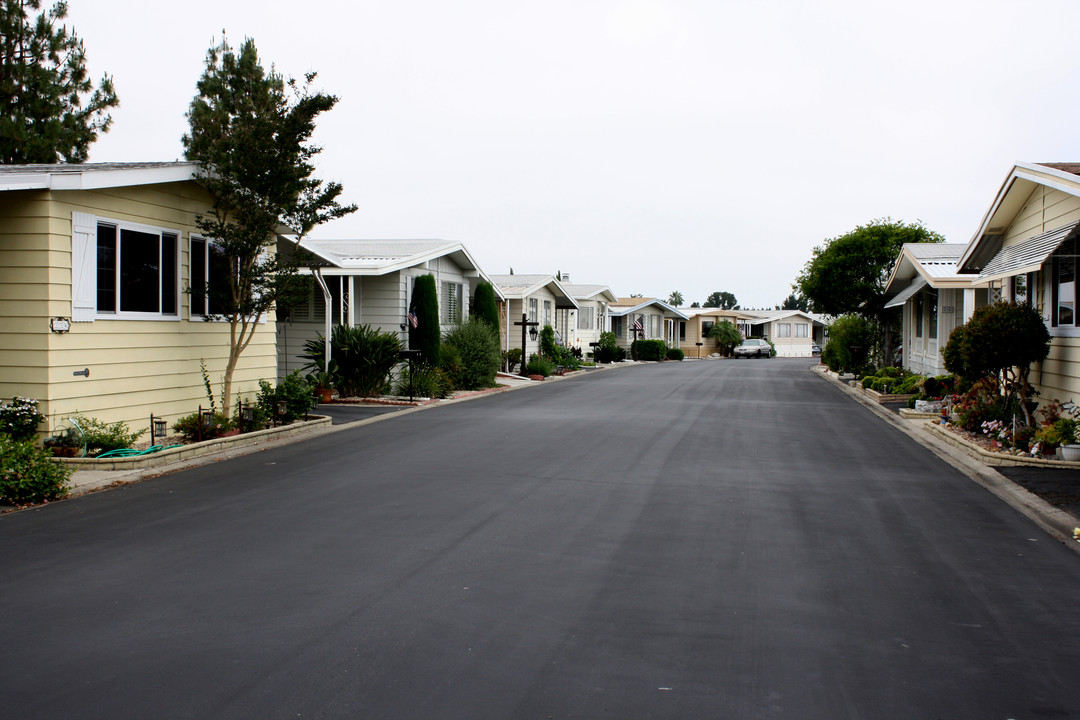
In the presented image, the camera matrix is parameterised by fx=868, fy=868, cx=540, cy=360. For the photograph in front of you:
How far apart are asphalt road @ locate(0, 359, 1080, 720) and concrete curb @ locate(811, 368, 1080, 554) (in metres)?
0.19

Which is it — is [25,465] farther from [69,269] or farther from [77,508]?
[69,269]

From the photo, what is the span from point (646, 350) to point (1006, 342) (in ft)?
131

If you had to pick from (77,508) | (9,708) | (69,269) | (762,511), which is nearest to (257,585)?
(9,708)

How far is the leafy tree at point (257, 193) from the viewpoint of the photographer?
40.6ft

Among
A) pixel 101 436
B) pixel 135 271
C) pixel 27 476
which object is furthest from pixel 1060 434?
pixel 135 271

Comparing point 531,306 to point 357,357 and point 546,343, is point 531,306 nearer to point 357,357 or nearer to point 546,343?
point 546,343

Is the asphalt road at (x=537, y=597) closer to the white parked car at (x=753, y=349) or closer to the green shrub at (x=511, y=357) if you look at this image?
the green shrub at (x=511, y=357)

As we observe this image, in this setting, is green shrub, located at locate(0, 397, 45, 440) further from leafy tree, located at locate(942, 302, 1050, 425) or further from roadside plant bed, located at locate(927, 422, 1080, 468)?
leafy tree, located at locate(942, 302, 1050, 425)

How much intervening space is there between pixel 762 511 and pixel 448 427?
7.80 metres

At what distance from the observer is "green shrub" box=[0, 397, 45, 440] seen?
991 cm

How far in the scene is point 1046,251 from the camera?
11.5m

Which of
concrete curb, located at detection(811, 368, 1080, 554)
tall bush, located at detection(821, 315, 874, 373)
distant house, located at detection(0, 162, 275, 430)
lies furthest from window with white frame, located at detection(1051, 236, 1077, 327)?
tall bush, located at detection(821, 315, 874, 373)

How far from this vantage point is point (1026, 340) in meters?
12.1

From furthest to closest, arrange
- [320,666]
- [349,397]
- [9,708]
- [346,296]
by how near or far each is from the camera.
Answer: [346,296] < [349,397] < [320,666] < [9,708]
